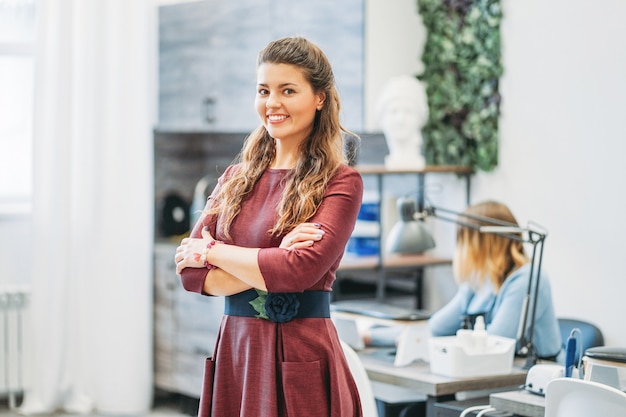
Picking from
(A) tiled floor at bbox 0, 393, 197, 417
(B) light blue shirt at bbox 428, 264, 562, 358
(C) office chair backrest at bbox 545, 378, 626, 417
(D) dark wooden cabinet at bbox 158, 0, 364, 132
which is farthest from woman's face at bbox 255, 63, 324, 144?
(A) tiled floor at bbox 0, 393, 197, 417

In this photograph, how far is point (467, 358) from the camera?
3004 millimetres

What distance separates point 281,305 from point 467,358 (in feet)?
3.67

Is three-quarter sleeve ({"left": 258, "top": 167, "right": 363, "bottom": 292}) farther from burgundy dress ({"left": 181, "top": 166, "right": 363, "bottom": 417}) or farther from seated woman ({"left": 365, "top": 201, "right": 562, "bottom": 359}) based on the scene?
seated woman ({"left": 365, "top": 201, "right": 562, "bottom": 359})

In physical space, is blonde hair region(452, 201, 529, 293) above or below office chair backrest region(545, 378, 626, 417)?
above

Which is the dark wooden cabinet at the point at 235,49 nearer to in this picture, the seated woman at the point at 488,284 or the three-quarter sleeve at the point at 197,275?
the seated woman at the point at 488,284

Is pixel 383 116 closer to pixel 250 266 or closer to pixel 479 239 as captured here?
pixel 479 239

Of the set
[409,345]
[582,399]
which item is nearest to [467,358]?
[409,345]

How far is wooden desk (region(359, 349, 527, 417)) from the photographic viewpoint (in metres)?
2.95

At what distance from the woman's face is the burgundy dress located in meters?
0.11

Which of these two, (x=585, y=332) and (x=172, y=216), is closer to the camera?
(x=585, y=332)

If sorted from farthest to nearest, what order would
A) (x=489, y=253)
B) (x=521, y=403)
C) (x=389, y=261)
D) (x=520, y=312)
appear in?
(x=389, y=261) → (x=489, y=253) → (x=520, y=312) → (x=521, y=403)

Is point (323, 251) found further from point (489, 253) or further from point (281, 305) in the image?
point (489, 253)

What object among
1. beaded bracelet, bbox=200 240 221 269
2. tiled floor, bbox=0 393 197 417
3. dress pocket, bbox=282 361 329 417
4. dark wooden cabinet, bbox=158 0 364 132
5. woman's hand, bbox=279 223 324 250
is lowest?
tiled floor, bbox=0 393 197 417

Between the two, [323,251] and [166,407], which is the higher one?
[323,251]
